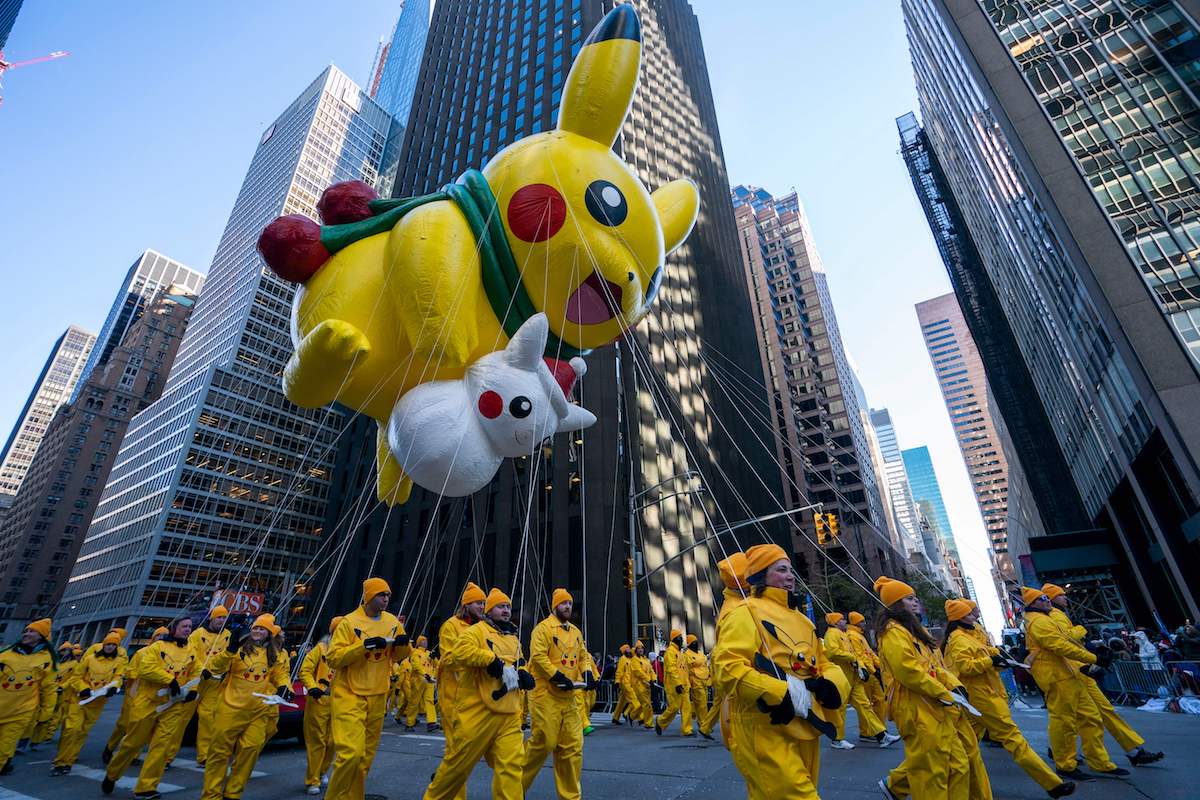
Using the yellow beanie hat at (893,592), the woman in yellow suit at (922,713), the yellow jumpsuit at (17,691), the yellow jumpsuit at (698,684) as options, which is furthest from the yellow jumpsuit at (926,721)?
the yellow jumpsuit at (17,691)

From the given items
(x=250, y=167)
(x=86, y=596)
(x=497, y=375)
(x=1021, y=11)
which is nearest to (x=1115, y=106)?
(x=1021, y=11)

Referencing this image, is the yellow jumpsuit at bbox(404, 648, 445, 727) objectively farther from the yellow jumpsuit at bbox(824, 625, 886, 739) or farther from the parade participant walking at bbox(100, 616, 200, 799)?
the yellow jumpsuit at bbox(824, 625, 886, 739)

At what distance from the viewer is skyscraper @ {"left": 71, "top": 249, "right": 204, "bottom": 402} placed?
121 metres

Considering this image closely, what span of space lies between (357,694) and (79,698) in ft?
20.9

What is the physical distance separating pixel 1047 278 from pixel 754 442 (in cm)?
2682

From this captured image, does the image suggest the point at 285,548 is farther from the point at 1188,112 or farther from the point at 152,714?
the point at 1188,112

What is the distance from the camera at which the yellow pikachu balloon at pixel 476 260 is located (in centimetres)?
484

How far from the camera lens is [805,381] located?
250ft


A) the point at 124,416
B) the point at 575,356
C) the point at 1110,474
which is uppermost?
the point at 124,416

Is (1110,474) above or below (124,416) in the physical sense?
below

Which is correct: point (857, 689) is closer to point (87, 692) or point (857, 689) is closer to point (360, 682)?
point (360, 682)

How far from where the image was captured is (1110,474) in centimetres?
2569

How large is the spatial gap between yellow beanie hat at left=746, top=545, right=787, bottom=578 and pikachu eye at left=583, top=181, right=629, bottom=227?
127 inches

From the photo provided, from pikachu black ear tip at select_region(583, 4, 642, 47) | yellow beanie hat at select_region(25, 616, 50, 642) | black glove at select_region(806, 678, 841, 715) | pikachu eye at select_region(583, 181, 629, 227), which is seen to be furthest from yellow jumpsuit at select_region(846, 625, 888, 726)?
yellow beanie hat at select_region(25, 616, 50, 642)
